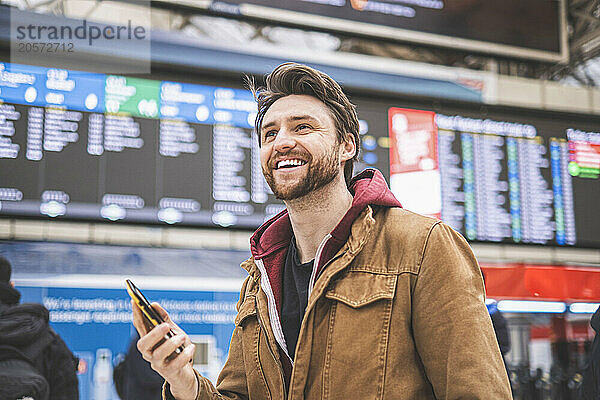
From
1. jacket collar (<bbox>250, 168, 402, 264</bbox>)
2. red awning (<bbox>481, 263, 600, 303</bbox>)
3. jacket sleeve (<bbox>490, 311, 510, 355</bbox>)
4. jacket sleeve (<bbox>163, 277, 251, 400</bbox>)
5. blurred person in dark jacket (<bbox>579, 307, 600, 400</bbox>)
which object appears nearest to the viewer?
jacket collar (<bbox>250, 168, 402, 264</bbox>)

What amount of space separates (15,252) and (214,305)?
46.3 inches

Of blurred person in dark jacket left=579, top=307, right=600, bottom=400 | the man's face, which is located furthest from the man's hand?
blurred person in dark jacket left=579, top=307, right=600, bottom=400

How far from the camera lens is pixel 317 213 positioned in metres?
1.74

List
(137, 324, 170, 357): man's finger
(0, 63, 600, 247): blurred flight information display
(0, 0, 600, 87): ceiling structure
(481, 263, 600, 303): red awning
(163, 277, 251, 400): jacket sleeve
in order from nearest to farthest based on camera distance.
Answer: (137, 324, 170, 357): man's finger < (163, 277, 251, 400): jacket sleeve < (0, 63, 600, 247): blurred flight information display < (481, 263, 600, 303): red awning < (0, 0, 600, 87): ceiling structure

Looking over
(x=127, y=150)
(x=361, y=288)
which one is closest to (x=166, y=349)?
(x=361, y=288)

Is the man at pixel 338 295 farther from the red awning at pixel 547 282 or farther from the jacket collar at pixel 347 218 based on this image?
the red awning at pixel 547 282

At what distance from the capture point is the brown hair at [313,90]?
5.78 ft

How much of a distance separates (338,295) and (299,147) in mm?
380

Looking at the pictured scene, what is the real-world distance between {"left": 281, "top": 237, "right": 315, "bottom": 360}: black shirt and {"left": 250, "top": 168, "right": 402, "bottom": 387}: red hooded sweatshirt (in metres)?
0.01

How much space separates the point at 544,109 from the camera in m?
5.13

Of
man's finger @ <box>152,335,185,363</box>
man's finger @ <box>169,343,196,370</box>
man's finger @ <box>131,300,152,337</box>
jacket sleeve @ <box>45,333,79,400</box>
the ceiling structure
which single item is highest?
the ceiling structure

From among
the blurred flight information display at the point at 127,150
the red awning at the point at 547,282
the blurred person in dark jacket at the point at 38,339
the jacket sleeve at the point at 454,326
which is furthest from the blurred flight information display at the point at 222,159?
the jacket sleeve at the point at 454,326

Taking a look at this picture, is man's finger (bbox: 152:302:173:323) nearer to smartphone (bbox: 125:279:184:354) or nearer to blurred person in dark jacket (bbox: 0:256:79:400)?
smartphone (bbox: 125:279:184:354)

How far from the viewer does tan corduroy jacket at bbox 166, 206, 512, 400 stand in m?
1.44
